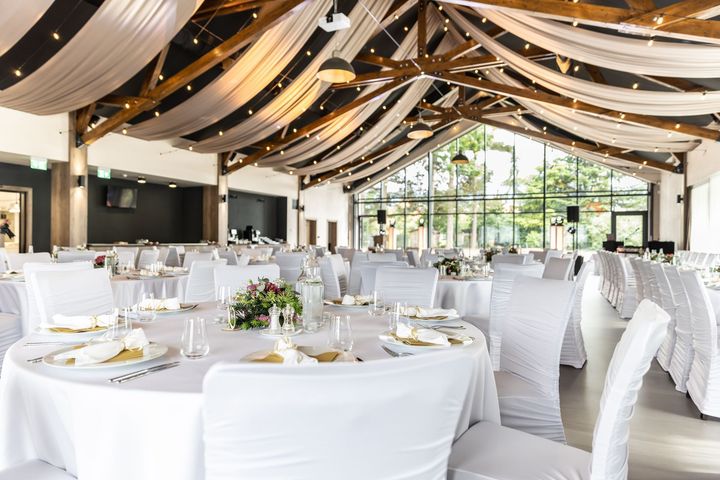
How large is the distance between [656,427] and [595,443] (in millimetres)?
2378

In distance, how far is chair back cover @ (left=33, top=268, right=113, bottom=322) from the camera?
2.63 m

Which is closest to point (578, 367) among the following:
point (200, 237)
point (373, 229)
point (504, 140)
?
point (200, 237)

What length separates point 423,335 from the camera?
199 centimetres

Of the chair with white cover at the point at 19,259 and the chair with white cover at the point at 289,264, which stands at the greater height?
the chair with white cover at the point at 19,259

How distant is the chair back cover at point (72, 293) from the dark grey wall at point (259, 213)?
14.2m

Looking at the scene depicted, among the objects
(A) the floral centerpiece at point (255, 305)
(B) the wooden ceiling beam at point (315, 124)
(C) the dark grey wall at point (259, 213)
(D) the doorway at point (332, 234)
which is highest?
(B) the wooden ceiling beam at point (315, 124)

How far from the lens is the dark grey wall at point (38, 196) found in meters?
11.3

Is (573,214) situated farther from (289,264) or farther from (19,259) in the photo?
(19,259)

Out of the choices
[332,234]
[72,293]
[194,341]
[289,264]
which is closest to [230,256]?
[289,264]

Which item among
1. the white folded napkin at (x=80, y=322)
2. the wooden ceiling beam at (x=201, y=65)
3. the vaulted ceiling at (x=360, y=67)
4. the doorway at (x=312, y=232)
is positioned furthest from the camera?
the doorway at (x=312, y=232)

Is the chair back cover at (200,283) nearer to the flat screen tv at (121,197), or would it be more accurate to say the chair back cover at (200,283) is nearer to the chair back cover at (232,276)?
the chair back cover at (232,276)

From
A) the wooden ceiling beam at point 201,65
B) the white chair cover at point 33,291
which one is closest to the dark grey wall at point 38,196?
the wooden ceiling beam at point 201,65

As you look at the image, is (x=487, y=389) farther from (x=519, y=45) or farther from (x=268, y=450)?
(x=519, y=45)

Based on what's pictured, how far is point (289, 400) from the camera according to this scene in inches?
36.4
